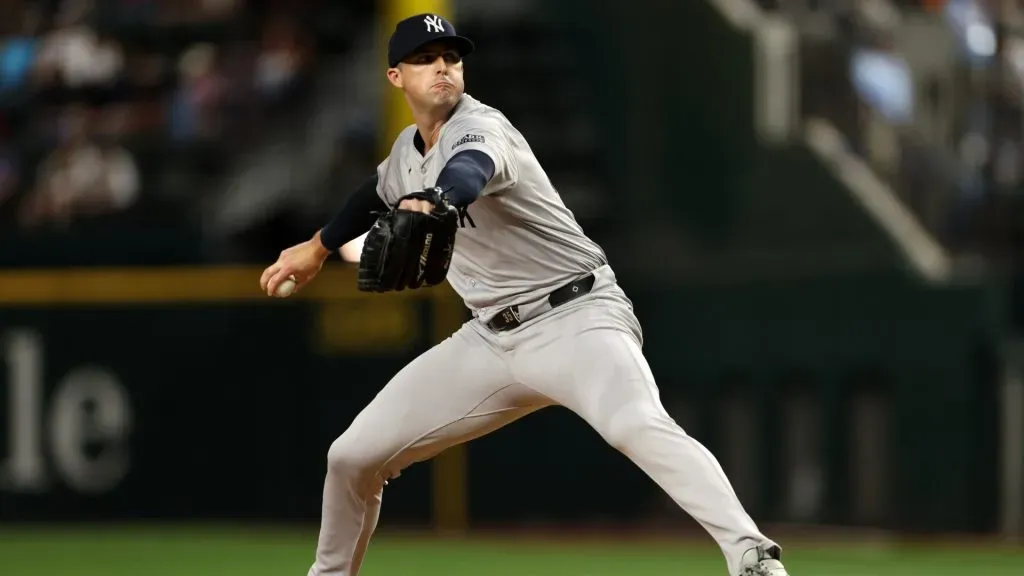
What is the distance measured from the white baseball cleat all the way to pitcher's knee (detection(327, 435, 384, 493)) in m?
1.26

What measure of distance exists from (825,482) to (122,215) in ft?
17.0

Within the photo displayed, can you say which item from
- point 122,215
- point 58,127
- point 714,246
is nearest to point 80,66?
point 58,127

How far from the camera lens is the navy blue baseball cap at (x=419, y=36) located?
5543mm

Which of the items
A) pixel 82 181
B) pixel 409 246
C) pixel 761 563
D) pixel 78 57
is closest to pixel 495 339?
pixel 409 246

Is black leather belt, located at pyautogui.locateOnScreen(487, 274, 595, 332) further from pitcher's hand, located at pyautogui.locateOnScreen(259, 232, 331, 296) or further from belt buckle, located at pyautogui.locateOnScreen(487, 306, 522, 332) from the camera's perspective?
pitcher's hand, located at pyautogui.locateOnScreen(259, 232, 331, 296)

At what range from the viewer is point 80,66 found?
1410 cm

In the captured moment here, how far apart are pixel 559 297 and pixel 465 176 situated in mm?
875

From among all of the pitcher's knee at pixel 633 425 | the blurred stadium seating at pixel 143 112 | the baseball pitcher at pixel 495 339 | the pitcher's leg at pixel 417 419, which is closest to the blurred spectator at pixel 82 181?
the blurred stadium seating at pixel 143 112

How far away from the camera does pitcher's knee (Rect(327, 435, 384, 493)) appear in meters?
5.76

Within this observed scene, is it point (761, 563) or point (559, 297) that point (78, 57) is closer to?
point (559, 297)

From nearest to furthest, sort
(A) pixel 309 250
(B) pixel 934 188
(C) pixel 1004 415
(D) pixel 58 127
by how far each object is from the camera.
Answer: (A) pixel 309 250
(C) pixel 1004 415
(B) pixel 934 188
(D) pixel 58 127

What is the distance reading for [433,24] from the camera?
18.3 ft

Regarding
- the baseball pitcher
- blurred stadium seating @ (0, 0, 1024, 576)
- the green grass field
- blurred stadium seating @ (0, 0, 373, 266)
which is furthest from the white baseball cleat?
blurred stadium seating @ (0, 0, 373, 266)

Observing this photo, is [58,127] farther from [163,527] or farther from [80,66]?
[163,527]
